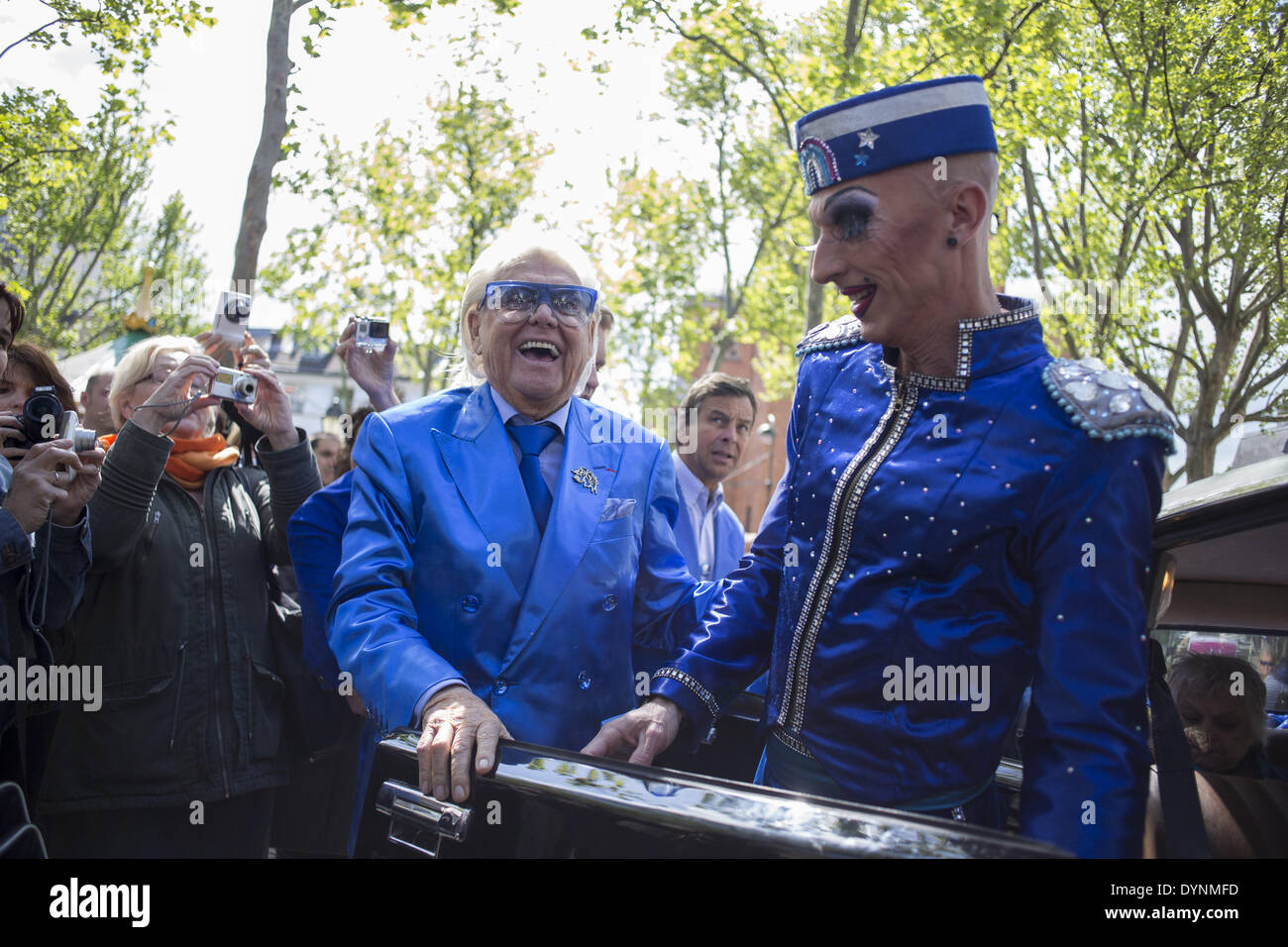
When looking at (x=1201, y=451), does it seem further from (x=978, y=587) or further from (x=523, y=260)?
(x=978, y=587)

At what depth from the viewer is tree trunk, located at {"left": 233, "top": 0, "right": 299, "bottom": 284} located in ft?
22.1

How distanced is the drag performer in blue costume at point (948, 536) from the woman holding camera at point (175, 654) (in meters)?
1.81

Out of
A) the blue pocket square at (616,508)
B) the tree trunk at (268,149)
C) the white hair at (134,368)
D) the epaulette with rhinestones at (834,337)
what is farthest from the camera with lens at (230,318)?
the tree trunk at (268,149)

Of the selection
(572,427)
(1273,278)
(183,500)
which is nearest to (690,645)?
(572,427)

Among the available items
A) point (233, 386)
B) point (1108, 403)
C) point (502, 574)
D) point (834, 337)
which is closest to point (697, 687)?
point (502, 574)

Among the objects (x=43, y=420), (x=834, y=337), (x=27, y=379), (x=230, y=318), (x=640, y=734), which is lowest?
(x=640, y=734)

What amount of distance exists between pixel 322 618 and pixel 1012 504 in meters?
1.76

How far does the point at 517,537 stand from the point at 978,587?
41.3 inches

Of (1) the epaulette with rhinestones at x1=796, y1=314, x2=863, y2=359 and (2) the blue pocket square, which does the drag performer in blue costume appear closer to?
(1) the epaulette with rhinestones at x1=796, y1=314, x2=863, y2=359

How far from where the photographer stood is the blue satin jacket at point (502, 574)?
2.39 metres

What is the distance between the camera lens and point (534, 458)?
271 cm

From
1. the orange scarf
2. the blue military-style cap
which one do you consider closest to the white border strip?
the blue military-style cap
